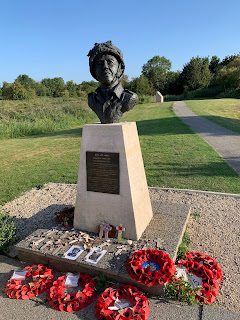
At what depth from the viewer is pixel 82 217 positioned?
3914 mm

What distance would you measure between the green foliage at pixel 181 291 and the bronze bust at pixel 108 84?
2.39m

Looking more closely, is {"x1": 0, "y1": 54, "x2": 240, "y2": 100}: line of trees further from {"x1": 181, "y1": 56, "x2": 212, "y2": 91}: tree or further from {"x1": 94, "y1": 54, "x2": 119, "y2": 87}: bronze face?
{"x1": 94, "y1": 54, "x2": 119, "y2": 87}: bronze face

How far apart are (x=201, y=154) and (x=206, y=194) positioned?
3348 millimetres

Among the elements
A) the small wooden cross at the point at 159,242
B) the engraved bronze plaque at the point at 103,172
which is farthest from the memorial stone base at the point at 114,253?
the engraved bronze plaque at the point at 103,172

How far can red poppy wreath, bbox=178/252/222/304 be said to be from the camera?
8.81ft

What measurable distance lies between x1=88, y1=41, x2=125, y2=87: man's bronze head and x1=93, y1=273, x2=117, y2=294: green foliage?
275cm

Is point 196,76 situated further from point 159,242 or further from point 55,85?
point 159,242

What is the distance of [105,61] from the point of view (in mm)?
3414

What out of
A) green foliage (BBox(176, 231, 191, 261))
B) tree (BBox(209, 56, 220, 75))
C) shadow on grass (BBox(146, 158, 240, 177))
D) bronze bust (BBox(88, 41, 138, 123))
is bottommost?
green foliage (BBox(176, 231, 191, 261))

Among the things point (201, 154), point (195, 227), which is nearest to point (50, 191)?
point (195, 227)

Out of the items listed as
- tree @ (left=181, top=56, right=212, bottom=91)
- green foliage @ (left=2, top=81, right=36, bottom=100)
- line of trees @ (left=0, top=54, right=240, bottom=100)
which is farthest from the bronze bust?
tree @ (left=181, top=56, right=212, bottom=91)

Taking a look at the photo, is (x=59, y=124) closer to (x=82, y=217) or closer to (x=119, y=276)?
(x=82, y=217)

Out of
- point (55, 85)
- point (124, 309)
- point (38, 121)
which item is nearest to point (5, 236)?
point (124, 309)

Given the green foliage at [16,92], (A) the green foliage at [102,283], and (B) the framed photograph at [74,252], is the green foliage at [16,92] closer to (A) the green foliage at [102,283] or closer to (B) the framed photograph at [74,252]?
(B) the framed photograph at [74,252]
